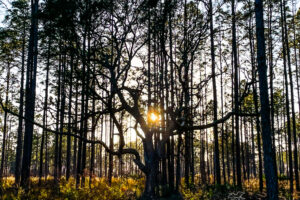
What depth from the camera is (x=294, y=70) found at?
64.6 feet

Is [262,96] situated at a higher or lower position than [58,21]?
lower

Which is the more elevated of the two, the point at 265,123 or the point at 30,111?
the point at 30,111

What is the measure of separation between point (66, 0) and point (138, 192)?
972 centimetres

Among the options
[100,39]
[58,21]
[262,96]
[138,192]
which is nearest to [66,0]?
[58,21]

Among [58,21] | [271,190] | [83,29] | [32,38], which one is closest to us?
[271,190]

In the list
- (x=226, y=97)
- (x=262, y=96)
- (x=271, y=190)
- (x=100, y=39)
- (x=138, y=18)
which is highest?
(x=138, y=18)

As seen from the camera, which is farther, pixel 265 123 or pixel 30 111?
pixel 30 111

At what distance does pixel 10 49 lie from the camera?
55.0ft

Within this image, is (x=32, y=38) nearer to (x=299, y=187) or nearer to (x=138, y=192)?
(x=138, y=192)

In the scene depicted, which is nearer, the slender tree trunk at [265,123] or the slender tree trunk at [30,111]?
the slender tree trunk at [265,123]

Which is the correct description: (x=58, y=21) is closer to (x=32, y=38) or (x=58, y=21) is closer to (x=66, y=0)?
(x=66, y=0)

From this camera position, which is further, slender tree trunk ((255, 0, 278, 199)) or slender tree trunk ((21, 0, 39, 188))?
slender tree trunk ((21, 0, 39, 188))

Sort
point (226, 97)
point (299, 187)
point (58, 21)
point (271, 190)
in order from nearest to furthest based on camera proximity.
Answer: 1. point (271, 190)
2. point (58, 21)
3. point (299, 187)
4. point (226, 97)

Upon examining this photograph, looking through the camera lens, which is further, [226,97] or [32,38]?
[226,97]
